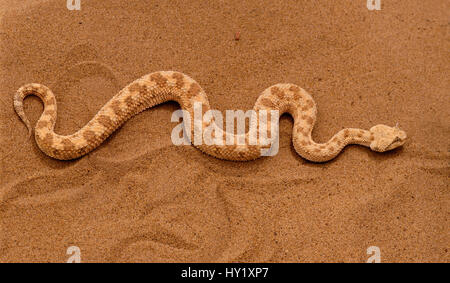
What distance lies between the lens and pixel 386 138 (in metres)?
4.04

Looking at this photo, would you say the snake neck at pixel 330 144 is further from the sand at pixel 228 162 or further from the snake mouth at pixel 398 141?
the snake mouth at pixel 398 141

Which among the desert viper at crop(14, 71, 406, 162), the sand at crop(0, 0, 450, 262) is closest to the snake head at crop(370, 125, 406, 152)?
the desert viper at crop(14, 71, 406, 162)

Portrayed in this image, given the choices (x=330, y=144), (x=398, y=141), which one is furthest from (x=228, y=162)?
(x=398, y=141)

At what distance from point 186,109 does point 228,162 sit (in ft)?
2.48

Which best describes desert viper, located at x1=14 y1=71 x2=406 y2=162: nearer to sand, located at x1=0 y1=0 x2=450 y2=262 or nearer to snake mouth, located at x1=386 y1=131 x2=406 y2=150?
snake mouth, located at x1=386 y1=131 x2=406 y2=150

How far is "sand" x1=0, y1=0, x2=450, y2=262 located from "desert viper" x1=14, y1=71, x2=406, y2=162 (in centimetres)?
13

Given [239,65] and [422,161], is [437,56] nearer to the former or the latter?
[422,161]

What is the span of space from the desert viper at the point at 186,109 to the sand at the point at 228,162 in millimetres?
132

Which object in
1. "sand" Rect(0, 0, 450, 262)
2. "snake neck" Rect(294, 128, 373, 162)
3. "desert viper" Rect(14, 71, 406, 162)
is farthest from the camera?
"snake neck" Rect(294, 128, 373, 162)

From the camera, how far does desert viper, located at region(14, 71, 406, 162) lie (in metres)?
3.84

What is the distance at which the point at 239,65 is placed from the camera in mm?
4500

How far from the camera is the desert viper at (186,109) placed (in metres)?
3.84

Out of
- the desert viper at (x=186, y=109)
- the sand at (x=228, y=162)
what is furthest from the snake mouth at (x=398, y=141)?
the sand at (x=228, y=162)

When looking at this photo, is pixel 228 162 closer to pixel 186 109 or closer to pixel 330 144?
pixel 186 109
